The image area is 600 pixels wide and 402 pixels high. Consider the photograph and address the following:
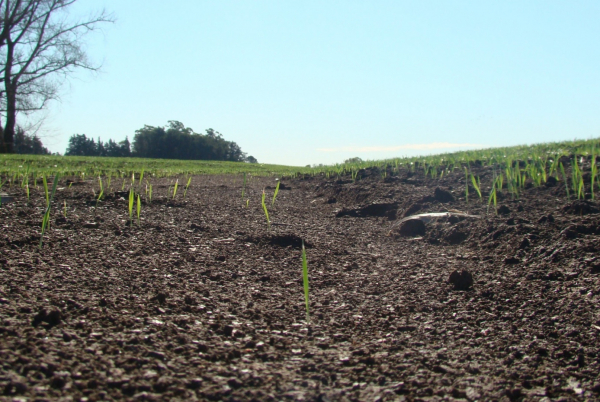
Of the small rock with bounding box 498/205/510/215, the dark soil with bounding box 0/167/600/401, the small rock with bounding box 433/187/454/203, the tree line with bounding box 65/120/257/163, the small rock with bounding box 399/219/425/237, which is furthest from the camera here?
the tree line with bounding box 65/120/257/163

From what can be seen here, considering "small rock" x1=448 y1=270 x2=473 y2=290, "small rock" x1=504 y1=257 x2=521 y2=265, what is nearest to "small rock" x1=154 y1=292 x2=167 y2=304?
"small rock" x1=448 y1=270 x2=473 y2=290

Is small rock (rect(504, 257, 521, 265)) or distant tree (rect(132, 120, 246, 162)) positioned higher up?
distant tree (rect(132, 120, 246, 162))

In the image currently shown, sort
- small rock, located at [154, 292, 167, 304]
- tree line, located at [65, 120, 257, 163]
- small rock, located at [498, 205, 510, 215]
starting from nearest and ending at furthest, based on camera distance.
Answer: small rock, located at [154, 292, 167, 304] < small rock, located at [498, 205, 510, 215] < tree line, located at [65, 120, 257, 163]

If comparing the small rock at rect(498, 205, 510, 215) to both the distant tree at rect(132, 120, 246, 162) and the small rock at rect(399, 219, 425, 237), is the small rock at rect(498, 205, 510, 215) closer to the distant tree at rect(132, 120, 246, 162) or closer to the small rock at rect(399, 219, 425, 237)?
the small rock at rect(399, 219, 425, 237)

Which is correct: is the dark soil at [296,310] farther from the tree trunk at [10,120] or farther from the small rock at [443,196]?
the tree trunk at [10,120]

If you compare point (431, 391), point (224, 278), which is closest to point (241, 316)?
point (224, 278)

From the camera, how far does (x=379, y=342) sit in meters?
1.28

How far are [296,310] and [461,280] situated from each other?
752 mm

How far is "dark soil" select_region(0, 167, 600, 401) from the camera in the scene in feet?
3.28

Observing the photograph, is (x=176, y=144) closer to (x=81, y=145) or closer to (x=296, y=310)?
(x=81, y=145)

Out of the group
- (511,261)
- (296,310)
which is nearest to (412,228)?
(511,261)

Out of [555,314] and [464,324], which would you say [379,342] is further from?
[555,314]

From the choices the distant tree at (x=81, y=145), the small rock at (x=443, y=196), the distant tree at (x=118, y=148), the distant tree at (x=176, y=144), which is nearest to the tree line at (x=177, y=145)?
the distant tree at (x=176, y=144)

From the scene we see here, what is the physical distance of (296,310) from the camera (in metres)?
1.53
